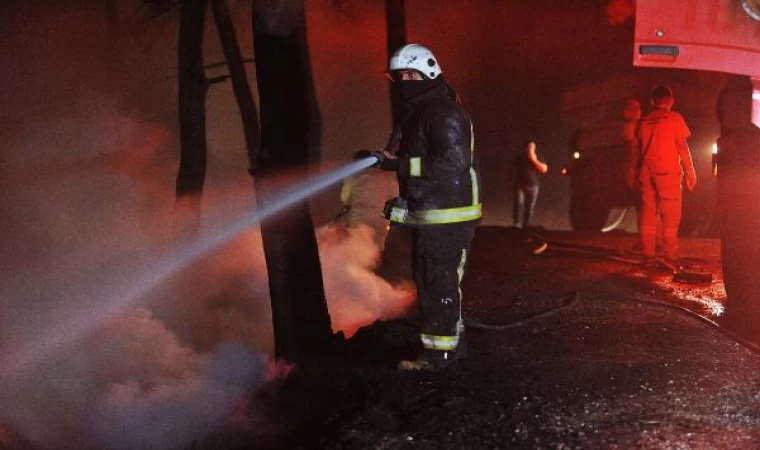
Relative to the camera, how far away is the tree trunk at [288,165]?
5.13 meters

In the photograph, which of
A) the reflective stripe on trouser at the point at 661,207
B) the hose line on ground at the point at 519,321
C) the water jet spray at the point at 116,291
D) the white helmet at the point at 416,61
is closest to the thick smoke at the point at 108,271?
the water jet spray at the point at 116,291

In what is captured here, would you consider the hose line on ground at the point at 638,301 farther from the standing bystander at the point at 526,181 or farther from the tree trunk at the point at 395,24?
the standing bystander at the point at 526,181

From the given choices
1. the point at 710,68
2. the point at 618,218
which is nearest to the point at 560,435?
the point at 710,68

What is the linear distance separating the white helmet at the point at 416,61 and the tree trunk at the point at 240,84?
6.32 metres

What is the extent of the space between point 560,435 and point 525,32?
13.0m

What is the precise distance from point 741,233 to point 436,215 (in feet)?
7.79

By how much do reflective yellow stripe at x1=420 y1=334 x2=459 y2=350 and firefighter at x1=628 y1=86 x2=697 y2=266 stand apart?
14.4 ft

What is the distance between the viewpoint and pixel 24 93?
870 cm

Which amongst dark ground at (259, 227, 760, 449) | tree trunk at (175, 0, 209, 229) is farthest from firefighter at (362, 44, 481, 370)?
tree trunk at (175, 0, 209, 229)

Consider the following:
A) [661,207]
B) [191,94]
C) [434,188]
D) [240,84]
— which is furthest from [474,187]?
[240,84]

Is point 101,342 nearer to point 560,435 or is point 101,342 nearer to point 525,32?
point 560,435

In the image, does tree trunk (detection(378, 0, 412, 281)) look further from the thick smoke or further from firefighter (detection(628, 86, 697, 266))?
firefighter (detection(628, 86, 697, 266))

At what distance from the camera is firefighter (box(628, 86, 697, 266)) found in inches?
291

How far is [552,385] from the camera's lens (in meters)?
3.89
